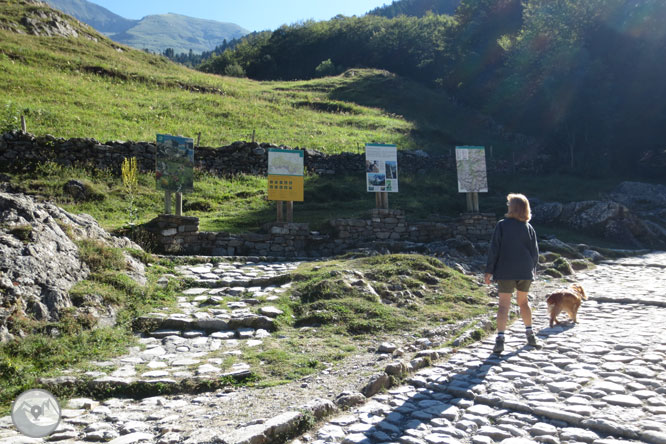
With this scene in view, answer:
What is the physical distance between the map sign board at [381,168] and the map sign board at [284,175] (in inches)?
96.7

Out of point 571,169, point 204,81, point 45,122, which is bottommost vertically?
point 571,169

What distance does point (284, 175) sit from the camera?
46.4ft

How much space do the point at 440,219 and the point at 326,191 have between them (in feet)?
16.9

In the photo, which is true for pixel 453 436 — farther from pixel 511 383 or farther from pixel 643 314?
pixel 643 314

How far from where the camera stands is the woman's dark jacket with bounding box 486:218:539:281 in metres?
6.33

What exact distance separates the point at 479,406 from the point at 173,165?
10.5m

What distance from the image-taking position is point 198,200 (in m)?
17.2

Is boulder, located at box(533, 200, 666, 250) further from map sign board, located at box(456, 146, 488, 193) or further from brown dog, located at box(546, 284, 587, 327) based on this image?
brown dog, located at box(546, 284, 587, 327)

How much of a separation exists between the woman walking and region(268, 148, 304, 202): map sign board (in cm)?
848

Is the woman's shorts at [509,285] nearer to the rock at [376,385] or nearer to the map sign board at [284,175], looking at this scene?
the rock at [376,385]

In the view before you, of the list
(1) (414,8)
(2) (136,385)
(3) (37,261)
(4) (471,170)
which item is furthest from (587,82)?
(1) (414,8)

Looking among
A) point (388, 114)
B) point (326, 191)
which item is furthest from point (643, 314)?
point (388, 114)

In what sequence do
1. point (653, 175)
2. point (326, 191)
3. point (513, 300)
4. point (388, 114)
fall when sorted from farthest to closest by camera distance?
1. point (388, 114)
2. point (653, 175)
3. point (326, 191)
4. point (513, 300)

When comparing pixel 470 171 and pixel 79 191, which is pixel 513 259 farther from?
pixel 79 191
